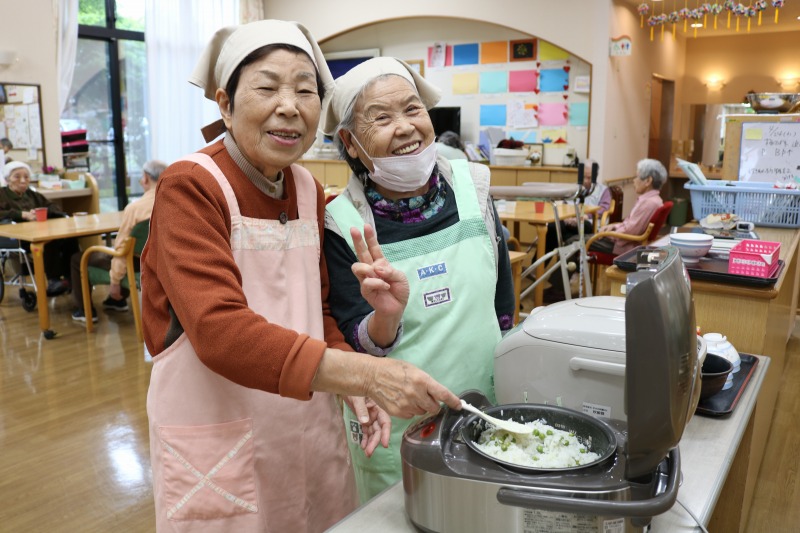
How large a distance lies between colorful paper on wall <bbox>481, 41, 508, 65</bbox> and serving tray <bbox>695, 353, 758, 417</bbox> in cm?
732

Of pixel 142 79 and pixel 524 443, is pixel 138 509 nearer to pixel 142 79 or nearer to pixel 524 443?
pixel 524 443

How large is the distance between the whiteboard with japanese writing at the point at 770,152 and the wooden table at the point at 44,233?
4399 millimetres

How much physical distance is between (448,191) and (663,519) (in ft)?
2.68

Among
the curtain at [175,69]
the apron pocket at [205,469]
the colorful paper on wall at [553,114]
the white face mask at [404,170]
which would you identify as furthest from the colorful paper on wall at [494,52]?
the apron pocket at [205,469]

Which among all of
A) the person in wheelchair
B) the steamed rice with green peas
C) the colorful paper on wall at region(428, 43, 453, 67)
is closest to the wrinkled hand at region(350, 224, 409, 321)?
the steamed rice with green peas

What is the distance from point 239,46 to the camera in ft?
3.85

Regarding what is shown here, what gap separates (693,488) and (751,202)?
2836mm

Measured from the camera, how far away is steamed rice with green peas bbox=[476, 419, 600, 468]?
999 millimetres

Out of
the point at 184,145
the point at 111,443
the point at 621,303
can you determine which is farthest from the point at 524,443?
the point at 184,145

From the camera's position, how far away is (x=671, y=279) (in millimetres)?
876

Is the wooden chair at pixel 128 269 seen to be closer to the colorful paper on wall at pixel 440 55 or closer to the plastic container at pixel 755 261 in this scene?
the plastic container at pixel 755 261

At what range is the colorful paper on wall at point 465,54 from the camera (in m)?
8.66

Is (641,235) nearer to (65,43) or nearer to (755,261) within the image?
(755,261)

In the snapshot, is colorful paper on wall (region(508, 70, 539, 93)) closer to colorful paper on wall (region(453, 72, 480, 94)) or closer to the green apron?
colorful paper on wall (region(453, 72, 480, 94))
